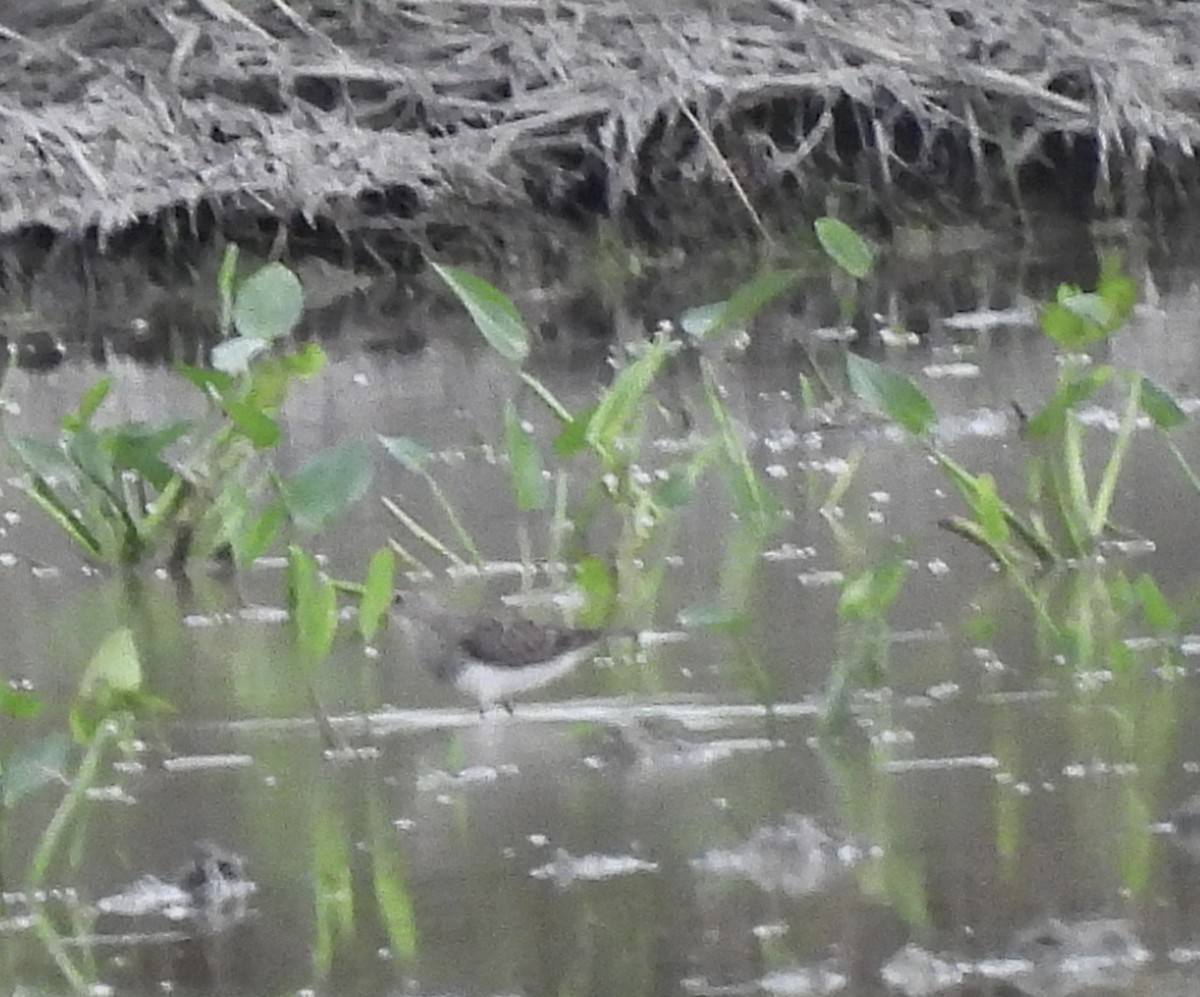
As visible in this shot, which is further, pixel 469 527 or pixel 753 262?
pixel 753 262

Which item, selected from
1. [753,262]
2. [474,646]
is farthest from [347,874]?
[753,262]

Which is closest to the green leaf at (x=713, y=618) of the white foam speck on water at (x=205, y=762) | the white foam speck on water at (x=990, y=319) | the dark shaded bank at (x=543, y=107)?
the white foam speck on water at (x=205, y=762)

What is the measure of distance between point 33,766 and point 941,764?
1.77ft

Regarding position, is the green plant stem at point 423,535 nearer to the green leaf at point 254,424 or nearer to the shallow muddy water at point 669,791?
the shallow muddy water at point 669,791

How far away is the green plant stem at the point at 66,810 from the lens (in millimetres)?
1412

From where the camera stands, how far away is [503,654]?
1.71 metres

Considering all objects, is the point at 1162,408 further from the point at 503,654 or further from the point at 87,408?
the point at 87,408

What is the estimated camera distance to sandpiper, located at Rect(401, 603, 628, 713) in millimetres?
1714

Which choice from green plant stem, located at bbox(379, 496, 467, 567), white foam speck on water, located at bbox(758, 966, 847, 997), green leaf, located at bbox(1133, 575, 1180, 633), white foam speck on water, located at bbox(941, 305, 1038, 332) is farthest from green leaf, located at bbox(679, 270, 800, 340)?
white foam speck on water, located at bbox(941, 305, 1038, 332)

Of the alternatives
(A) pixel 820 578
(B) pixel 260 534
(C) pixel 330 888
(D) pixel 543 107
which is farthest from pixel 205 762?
(D) pixel 543 107

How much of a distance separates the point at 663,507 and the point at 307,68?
2583 mm

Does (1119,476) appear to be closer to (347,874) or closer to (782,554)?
(782,554)

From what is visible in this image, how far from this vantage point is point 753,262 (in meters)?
4.55

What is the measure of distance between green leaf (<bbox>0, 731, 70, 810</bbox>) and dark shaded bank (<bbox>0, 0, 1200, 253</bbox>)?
2868 millimetres
